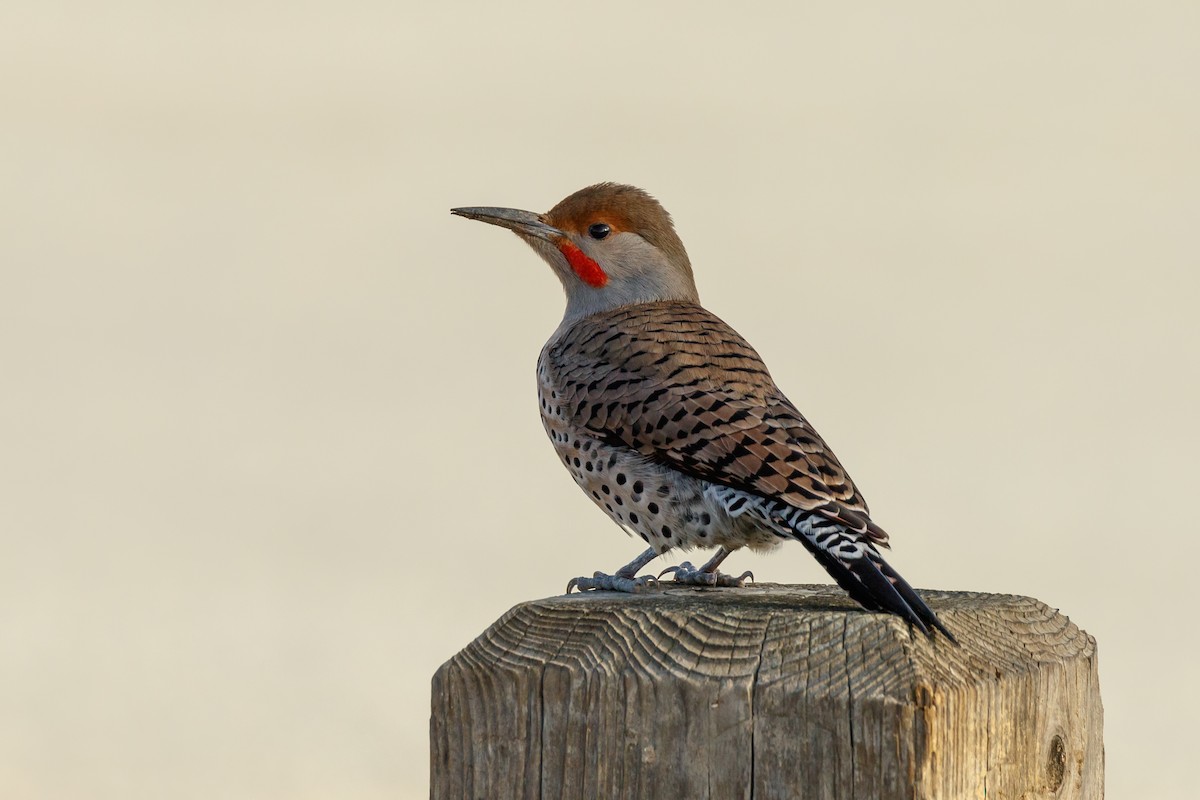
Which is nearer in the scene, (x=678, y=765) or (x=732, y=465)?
(x=678, y=765)

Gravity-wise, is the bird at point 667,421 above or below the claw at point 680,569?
above

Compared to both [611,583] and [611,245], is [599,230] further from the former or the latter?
[611,583]

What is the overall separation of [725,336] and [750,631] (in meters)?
2.40

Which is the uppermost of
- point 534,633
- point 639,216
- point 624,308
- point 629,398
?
point 639,216

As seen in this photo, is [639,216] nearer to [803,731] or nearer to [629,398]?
[629,398]

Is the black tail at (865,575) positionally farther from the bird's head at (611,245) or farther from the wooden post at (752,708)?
the bird's head at (611,245)

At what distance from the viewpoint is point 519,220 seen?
232 inches

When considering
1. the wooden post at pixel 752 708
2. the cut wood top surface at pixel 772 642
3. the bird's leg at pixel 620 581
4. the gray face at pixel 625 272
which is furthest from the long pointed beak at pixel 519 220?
the wooden post at pixel 752 708

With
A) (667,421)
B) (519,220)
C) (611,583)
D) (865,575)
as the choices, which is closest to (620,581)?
(611,583)

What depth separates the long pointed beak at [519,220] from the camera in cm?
588

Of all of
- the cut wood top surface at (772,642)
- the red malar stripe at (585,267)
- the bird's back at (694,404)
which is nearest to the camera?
the cut wood top surface at (772,642)

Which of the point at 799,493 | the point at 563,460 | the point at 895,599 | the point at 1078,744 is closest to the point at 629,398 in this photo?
the point at 563,460

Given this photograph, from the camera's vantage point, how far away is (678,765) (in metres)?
2.66

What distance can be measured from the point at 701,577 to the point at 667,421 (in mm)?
606
